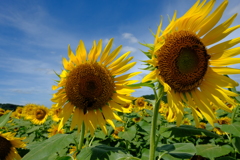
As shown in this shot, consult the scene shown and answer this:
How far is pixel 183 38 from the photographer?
2334mm

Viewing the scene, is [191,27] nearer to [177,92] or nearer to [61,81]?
[177,92]

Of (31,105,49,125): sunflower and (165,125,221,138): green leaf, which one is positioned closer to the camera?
(165,125,221,138): green leaf

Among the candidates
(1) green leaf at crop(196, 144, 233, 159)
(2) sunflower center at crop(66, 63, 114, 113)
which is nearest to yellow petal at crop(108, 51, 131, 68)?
(2) sunflower center at crop(66, 63, 114, 113)

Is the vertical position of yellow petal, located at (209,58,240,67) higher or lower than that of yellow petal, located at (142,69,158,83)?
higher

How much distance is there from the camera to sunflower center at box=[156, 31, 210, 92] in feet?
7.34

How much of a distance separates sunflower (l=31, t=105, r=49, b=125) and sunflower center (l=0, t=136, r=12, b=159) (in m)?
4.94

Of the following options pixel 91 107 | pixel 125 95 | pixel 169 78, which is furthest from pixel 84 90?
pixel 169 78

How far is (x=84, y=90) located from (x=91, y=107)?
0.89 ft

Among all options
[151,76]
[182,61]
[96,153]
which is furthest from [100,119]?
[182,61]

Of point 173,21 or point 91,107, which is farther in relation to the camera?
Result: point 91,107

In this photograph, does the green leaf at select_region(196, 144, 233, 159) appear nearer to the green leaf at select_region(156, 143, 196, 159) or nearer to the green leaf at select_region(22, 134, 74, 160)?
the green leaf at select_region(156, 143, 196, 159)

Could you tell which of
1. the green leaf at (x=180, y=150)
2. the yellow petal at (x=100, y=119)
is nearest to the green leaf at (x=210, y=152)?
the green leaf at (x=180, y=150)

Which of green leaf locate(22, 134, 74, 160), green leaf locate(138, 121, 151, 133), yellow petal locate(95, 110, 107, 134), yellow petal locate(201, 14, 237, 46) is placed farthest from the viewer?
green leaf locate(138, 121, 151, 133)

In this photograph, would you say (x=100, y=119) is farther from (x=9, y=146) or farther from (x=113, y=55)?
(x=9, y=146)
